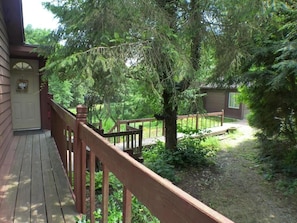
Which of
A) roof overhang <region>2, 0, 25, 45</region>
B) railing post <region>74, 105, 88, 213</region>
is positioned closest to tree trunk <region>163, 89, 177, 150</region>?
roof overhang <region>2, 0, 25, 45</region>

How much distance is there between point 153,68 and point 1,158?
2.87 metres

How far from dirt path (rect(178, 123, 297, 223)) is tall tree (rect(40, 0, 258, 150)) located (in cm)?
254

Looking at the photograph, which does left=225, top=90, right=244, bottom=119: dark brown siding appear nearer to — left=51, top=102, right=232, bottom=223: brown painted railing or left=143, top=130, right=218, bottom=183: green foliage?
left=143, top=130, right=218, bottom=183: green foliage

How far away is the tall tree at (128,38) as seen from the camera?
12.4ft

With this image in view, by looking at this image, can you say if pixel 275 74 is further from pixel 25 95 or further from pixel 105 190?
pixel 25 95

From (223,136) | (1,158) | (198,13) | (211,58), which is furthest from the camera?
(223,136)

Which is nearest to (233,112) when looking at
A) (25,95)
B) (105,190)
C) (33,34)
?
(25,95)

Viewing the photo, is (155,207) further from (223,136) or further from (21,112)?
(223,136)

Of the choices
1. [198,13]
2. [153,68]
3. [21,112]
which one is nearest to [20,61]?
[21,112]

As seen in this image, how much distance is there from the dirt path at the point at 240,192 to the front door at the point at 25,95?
14.8 ft

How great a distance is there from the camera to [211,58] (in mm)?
5598

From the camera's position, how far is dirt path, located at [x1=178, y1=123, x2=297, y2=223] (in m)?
4.52

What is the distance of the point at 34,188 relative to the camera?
303cm

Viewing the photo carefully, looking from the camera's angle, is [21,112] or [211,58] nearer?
[211,58]
